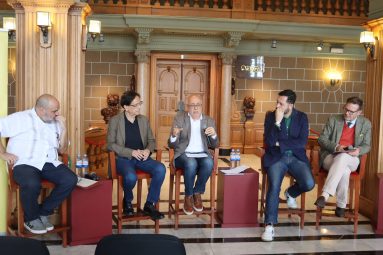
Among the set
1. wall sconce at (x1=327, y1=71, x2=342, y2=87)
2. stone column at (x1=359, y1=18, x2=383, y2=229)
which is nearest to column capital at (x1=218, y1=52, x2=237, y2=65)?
wall sconce at (x1=327, y1=71, x2=342, y2=87)

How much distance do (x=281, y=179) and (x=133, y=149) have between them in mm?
1506

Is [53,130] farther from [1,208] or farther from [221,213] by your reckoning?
[221,213]

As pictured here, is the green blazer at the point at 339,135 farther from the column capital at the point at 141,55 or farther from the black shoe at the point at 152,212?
the column capital at the point at 141,55

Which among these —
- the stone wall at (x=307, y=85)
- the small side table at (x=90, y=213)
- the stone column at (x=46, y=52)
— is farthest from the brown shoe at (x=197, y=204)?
the stone wall at (x=307, y=85)

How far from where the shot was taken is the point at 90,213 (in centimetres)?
425

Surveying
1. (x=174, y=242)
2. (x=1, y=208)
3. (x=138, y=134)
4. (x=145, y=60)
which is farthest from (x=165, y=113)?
(x=174, y=242)

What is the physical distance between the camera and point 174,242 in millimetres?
1826

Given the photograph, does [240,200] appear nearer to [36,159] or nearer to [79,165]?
[79,165]

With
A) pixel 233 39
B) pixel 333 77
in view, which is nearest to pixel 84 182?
pixel 233 39

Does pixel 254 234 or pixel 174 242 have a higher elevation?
pixel 174 242

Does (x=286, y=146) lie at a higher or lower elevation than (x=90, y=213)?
higher

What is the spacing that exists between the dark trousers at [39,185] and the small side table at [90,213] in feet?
0.47

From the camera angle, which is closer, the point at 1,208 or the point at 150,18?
the point at 1,208

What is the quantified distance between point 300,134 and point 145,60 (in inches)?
238
